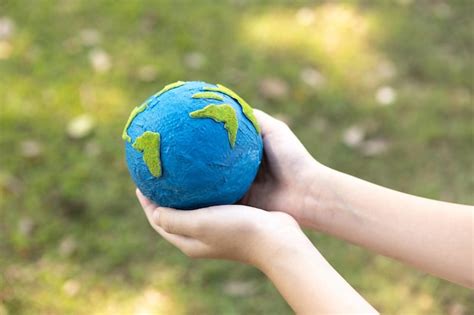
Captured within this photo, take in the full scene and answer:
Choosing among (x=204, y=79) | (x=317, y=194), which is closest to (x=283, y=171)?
(x=317, y=194)

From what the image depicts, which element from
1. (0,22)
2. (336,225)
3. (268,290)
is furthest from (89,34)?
(336,225)

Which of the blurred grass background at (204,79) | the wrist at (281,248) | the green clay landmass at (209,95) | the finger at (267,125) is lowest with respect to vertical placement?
the blurred grass background at (204,79)

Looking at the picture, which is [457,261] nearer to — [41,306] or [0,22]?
A: [41,306]

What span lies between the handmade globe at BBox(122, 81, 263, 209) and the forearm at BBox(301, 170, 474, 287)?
35cm

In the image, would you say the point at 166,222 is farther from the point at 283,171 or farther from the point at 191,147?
the point at 283,171

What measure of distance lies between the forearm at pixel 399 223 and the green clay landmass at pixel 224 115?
0.43m

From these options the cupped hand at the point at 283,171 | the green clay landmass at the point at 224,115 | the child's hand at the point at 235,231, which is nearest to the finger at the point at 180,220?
the child's hand at the point at 235,231

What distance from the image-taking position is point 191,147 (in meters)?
1.83

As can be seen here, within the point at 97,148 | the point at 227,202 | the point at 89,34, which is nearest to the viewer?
the point at 227,202

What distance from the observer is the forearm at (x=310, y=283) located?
1.58m

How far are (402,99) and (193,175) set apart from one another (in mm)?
2261

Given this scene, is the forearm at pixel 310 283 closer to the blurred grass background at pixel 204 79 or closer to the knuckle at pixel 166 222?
the knuckle at pixel 166 222

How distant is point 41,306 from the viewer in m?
2.67

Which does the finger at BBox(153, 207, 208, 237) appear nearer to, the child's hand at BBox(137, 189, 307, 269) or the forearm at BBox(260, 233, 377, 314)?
the child's hand at BBox(137, 189, 307, 269)
